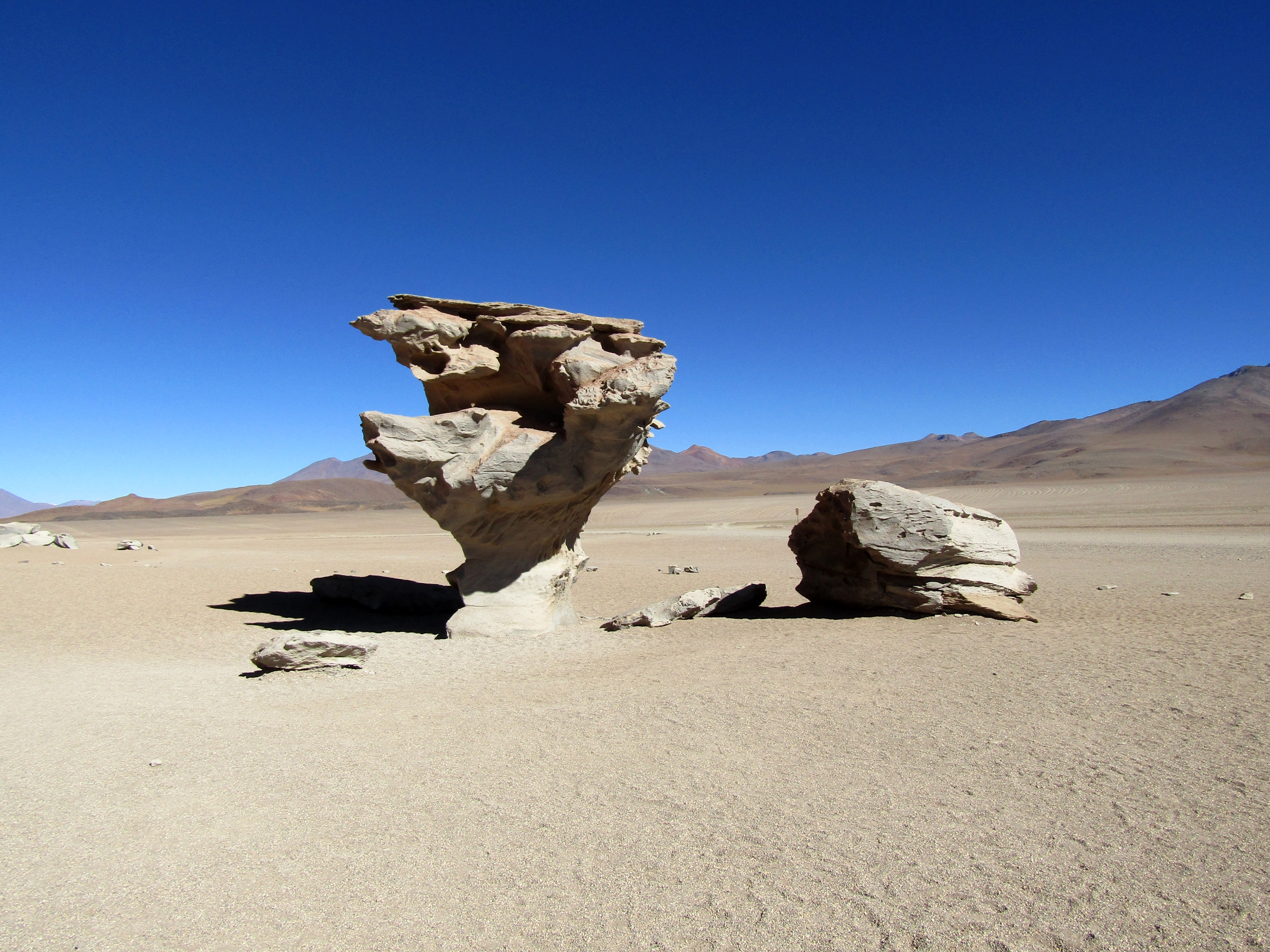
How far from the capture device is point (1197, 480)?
47.3 metres

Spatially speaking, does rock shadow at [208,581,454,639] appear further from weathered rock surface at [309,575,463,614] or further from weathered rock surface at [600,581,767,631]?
weathered rock surface at [600,581,767,631]

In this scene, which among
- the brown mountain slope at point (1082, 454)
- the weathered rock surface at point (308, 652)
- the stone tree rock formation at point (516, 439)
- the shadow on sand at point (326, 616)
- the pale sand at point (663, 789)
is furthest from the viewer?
the brown mountain slope at point (1082, 454)

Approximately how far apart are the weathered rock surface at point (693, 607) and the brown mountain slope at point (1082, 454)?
54.9 m

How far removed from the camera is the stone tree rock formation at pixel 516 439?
9.86 meters

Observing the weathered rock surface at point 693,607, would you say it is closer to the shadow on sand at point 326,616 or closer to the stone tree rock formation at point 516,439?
the stone tree rock formation at point 516,439

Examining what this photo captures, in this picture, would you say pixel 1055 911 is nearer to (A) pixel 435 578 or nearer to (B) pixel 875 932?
(B) pixel 875 932

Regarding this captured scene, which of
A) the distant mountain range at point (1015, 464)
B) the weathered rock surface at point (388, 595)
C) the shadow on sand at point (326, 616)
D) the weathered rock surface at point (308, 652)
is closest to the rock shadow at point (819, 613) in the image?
the shadow on sand at point (326, 616)

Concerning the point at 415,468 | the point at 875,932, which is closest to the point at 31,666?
the point at 415,468

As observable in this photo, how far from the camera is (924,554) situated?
31.3 ft

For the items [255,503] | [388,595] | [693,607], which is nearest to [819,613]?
[693,607]

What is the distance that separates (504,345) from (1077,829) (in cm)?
940

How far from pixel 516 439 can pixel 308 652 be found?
3.82m

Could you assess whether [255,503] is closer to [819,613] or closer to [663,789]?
[819,613]

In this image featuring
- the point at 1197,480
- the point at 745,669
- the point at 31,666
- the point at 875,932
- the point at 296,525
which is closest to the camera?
the point at 875,932
